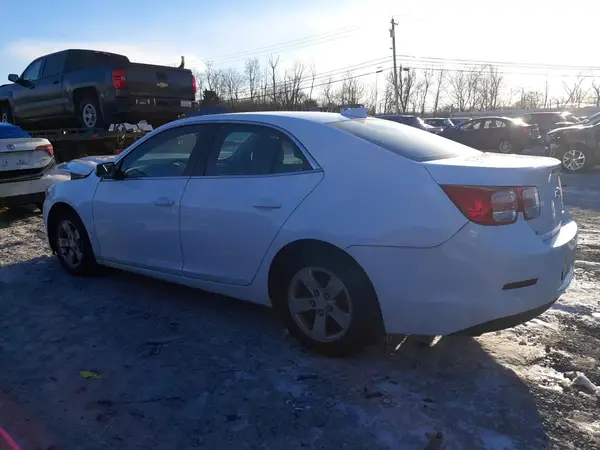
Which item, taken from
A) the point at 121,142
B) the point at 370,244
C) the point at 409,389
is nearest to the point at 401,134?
the point at 370,244

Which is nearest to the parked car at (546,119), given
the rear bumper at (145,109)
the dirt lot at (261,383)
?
the rear bumper at (145,109)

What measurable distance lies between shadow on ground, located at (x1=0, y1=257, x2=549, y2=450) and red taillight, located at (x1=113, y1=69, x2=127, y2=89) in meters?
6.76

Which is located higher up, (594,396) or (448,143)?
(448,143)

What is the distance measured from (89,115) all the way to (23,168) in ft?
10.5

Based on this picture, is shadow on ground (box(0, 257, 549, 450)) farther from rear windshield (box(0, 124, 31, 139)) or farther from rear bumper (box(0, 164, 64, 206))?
rear windshield (box(0, 124, 31, 139))

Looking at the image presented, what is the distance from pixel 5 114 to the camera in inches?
527

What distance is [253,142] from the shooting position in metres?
3.88

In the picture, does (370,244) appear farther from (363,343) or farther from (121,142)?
(121,142)

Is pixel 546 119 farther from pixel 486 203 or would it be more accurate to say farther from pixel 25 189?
pixel 486 203

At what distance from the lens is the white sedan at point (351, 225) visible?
2955 mm

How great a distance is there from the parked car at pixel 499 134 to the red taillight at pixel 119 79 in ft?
44.5

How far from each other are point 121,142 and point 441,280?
30.9 feet

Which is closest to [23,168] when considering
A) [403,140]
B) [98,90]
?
[98,90]

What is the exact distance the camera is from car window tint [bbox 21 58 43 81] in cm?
1180
